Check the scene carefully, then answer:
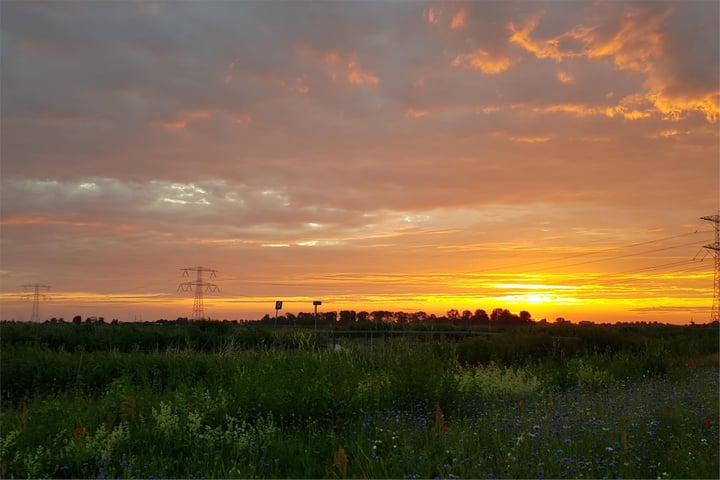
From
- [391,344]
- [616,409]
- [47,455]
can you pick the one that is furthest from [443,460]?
[391,344]

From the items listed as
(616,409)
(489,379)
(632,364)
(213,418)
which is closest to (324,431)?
(213,418)

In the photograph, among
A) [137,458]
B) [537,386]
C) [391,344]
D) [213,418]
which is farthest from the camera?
[391,344]

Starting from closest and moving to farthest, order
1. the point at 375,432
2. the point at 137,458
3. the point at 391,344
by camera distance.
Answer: the point at 137,458
the point at 375,432
the point at 391,344

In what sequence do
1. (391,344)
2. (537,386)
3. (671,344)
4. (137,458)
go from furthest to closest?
(671,344)
(391,344)
(537,386)
(137,458)

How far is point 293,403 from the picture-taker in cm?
759

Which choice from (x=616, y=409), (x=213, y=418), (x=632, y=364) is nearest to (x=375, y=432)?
(x=213, y=418)

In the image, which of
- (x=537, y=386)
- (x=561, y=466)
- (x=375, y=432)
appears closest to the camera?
(x=561, y=466)

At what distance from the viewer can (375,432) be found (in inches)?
269

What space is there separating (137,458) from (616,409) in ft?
19.7

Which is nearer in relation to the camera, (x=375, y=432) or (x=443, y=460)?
(x=443, y=460)

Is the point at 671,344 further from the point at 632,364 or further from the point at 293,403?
the point at 293,403

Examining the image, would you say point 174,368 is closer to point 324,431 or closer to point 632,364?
point 324,431

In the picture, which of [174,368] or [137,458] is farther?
[174,368]

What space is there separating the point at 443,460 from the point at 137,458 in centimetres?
321
